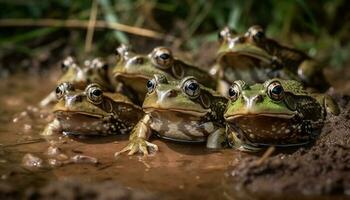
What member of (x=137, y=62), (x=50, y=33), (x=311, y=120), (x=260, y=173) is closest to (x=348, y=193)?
(x=260, y=173)

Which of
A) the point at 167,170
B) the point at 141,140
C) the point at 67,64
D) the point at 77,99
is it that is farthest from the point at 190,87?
the point at 67,64

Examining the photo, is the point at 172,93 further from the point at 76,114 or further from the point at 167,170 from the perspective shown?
the point at 76,114

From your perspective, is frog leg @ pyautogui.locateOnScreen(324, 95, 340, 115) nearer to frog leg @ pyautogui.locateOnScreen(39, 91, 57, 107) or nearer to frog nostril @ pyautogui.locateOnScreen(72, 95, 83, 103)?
frog nostril @ pyautogui.locateOnScreen(72, 95, 83, 103)

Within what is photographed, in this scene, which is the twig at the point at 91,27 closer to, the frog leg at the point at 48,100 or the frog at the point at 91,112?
the frog leg at the point at 48,100

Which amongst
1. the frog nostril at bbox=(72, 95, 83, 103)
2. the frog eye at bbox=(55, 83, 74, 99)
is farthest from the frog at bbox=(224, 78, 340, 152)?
the frog eye at bbox=(55, 83, 74, 99)

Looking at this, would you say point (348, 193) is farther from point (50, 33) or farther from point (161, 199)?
point (50, 33)

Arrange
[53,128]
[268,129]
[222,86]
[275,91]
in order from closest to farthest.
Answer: [275,91], [268,129], [53,128], [222,86]
